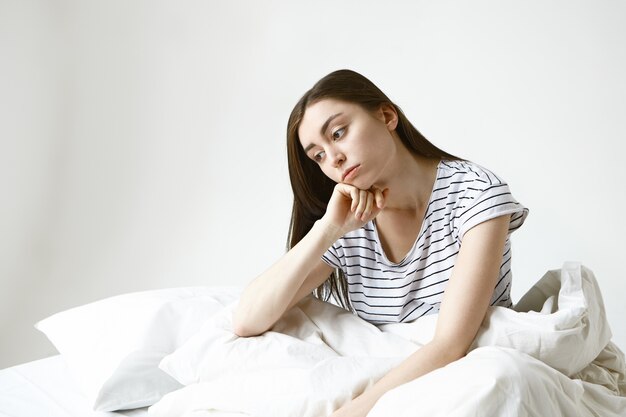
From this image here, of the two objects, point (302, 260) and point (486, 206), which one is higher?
point (486, 206)

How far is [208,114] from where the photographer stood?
3.49 m

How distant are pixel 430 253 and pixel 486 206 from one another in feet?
0.79

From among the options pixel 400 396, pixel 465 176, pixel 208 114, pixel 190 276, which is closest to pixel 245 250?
pixel 190 276

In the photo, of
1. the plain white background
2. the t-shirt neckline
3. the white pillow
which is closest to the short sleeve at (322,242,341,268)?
the t-shirt neckline

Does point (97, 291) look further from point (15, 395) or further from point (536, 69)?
point (536, 69)

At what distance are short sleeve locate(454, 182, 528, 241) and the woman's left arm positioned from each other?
15 millimetres

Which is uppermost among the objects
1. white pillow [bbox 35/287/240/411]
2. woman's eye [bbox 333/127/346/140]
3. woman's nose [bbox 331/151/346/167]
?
woman's eye [bbox 333/127/346/140]

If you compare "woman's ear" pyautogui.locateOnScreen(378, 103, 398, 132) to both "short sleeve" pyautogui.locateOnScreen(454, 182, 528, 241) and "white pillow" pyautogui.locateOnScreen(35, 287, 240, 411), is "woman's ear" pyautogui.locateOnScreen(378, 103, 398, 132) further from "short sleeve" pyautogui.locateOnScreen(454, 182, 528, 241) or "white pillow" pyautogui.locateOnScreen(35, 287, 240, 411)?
"white pillow" pyautogui.locateOnScreen(35, 287, 240, 411)

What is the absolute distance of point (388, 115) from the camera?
68.6 inches

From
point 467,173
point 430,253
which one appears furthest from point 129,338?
point 467,173

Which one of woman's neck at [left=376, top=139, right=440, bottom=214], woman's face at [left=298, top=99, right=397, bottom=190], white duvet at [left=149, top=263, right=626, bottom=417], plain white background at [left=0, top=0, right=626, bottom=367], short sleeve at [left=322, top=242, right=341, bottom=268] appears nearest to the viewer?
white duvet at [left=149, top=263, right=626, bottom=417]

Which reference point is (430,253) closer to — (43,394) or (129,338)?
(129,338)

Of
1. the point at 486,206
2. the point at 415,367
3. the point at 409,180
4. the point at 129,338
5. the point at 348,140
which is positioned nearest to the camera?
the point at 415,367

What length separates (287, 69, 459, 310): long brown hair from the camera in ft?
5.61
